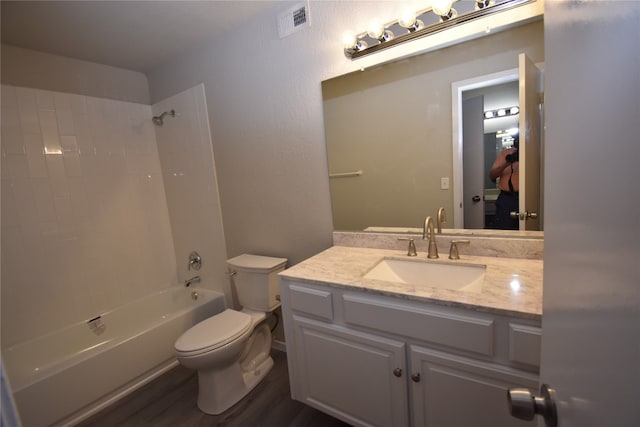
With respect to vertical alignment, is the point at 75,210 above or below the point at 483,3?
below

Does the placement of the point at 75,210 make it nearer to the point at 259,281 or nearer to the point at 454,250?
the point at 259,281

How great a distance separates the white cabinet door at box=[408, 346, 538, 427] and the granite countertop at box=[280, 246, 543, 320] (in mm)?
203

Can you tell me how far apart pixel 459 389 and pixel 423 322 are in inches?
9.8

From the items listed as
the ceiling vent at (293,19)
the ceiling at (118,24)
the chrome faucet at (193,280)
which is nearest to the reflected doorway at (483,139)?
the ceiling vent at (293,19)

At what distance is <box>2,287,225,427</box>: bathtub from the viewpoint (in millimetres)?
1563

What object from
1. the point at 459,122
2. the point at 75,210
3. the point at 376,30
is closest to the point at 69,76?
the point at 75,210

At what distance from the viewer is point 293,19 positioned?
1.69m

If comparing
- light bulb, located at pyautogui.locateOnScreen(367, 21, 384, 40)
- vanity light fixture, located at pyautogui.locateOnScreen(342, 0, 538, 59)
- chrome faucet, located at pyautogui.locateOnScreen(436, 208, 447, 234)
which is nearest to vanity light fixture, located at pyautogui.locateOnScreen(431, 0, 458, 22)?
vanity light fixture, located at pyautogui.locateOnScreen(342, 0, 538, 59)

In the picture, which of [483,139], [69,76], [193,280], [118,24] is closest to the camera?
[483,139]

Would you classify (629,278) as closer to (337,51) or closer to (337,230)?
(337,230)

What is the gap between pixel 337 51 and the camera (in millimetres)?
1602

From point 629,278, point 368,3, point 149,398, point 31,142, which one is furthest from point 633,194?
point 31,142

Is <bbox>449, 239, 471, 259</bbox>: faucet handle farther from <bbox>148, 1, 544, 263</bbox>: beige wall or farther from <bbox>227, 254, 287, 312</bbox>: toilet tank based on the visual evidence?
<bbox>227, 254, 287, 312</bbox>: toilet tank

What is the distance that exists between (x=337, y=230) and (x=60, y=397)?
72.3 inches
